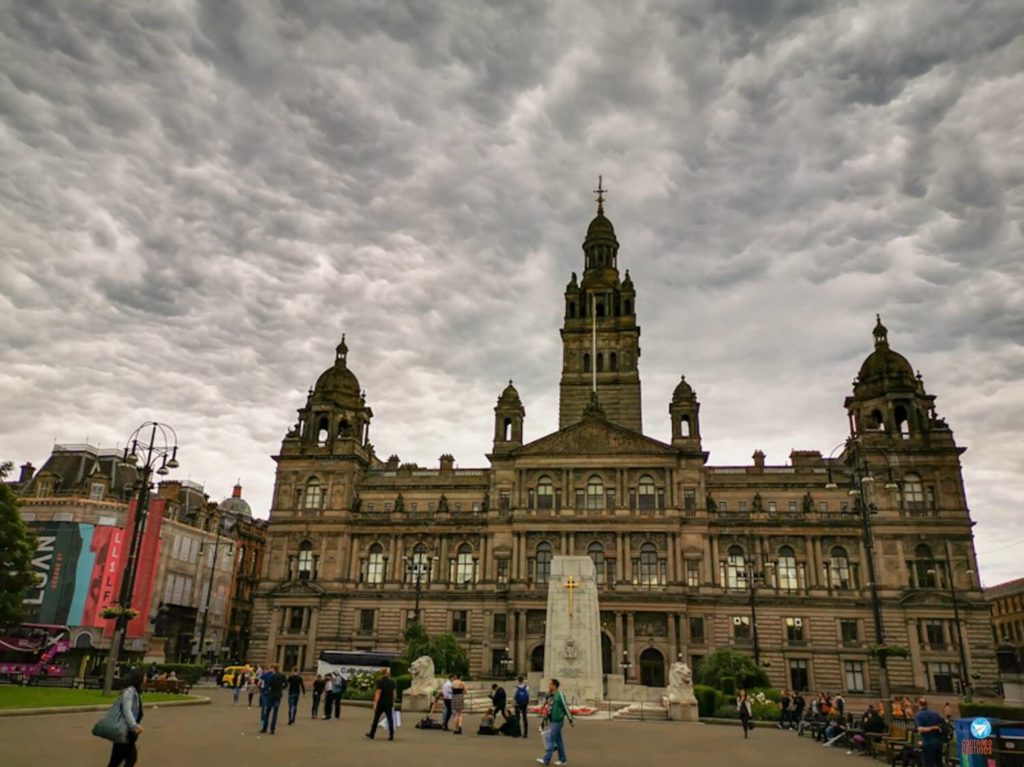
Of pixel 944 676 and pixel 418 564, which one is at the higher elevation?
pixel 418 564

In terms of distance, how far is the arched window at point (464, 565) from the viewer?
2486 inches

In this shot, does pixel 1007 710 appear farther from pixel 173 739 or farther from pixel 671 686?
pixel 173 739

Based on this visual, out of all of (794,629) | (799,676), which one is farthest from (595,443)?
(799,676)

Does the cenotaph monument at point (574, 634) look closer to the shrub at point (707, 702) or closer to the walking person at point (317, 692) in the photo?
the shrub at point (707, 702)

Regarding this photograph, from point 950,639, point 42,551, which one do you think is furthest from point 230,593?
point 950,639

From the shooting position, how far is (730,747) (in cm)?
2270

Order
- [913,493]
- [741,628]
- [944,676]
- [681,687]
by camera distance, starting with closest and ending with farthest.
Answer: [681,687] < [944,676] < [741,628] < [913,493]

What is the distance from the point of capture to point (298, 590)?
63406 millimetres

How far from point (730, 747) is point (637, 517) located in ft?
123

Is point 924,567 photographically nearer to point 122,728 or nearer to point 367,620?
point 367,620

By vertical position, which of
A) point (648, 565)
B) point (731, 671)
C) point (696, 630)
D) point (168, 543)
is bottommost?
point (731, 671)

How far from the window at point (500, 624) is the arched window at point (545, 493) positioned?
9109mm

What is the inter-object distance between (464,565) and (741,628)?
22.6 metres

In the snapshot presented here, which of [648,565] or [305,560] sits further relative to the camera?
[305,560]
